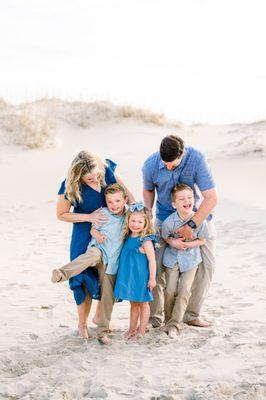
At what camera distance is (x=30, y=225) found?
1286 cm

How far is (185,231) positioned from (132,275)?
61 cm

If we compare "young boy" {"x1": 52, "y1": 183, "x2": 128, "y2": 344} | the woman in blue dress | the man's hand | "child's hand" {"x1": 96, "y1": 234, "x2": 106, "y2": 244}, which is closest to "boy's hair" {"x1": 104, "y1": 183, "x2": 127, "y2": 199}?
"young boy" {"x1": 52, "y1": 183, "x2": 128, "y2": 344}

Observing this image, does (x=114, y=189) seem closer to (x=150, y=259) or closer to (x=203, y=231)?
(x=150, y=259)

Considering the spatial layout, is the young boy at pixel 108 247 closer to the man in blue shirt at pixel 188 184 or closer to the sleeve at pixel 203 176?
the man in blue shirt at pixel 188 184

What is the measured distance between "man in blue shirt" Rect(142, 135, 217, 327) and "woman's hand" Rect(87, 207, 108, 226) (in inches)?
21.9

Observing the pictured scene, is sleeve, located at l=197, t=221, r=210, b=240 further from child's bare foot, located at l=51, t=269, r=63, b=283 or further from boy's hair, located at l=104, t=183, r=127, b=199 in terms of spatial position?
child's bare foot, located at l=51, t=269, r=63, b=283

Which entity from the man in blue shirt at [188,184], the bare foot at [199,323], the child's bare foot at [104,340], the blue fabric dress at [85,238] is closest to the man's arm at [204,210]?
the man in blue shirt at [188,184]

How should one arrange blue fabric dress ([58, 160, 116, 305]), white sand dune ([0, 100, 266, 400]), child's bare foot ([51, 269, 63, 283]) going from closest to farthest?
white sand dune ([0, 100, 266, 400])
child's bare foot ([51, 269, 63, 283])
blue fabric dress ([58, 160, 116, 305])

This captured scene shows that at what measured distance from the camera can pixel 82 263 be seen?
559 cm

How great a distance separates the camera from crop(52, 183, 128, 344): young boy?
5684mm

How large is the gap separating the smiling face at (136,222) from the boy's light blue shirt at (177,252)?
0.36 m

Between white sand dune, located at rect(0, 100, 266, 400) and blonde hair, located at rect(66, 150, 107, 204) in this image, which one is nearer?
white sand dune, located at rect(0, 100, 266, 400)

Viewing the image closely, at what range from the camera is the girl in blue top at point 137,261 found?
5652mm

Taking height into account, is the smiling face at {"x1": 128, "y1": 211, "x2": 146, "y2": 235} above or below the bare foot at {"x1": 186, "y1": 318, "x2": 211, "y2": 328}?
above
